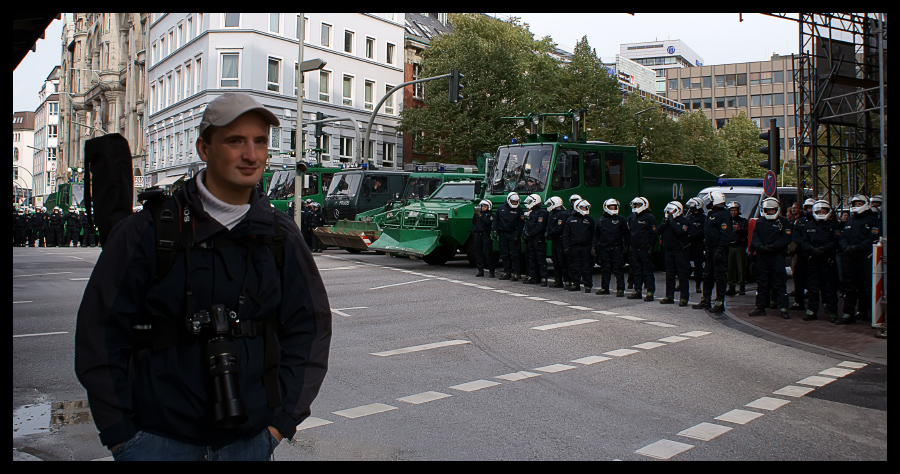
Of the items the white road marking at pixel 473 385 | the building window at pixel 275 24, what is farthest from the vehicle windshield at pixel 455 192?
the building window at pixel 275 24

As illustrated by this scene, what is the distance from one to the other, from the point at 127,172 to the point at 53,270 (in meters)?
17.5

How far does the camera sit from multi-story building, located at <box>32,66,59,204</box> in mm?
109625

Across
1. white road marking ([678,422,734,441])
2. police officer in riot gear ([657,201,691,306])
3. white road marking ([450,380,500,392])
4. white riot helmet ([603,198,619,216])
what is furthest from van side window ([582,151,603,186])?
white road marking ([678,422,734,441])

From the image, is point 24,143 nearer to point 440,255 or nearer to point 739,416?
point 440,255

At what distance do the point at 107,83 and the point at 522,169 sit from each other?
59.8 metres

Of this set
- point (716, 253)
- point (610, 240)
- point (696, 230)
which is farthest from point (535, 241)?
point (716, 253)

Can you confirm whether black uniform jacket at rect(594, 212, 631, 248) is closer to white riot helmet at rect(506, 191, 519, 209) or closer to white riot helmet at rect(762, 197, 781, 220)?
white riot helmet at rect(506, 191, 519, 209)

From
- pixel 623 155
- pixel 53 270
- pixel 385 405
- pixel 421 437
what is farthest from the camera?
pixel 623 155

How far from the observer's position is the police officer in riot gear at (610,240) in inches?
625

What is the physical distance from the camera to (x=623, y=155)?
66.8 feet

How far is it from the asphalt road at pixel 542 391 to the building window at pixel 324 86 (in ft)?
132

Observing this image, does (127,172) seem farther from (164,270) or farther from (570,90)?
(570,90)

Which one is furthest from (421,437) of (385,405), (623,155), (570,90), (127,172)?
(570,90)

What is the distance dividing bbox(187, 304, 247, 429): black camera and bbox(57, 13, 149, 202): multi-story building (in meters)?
55.9
